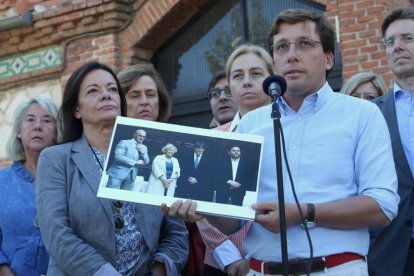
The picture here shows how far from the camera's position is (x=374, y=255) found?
3855mm

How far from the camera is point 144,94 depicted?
5.02 metres

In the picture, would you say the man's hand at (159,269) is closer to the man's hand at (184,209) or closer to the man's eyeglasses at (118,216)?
the man's eyeglasses at (118,216)

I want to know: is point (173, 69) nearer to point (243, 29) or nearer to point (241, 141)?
point (243, 29)

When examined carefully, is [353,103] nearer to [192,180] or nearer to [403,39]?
[192,180]

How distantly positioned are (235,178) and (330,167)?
42cm

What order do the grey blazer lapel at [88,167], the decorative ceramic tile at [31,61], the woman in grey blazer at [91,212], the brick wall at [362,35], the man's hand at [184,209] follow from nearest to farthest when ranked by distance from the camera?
the man's hand at [184,209], the woman in grey blazer at [91,212], the grey blazer lapel at [88,167], the brick wall at [362,35], the decorative ceramic tile at [31,61]

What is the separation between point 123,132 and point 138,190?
0.30 metres

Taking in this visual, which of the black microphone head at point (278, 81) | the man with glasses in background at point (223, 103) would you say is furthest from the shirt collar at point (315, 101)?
the man with glasses in background at point (223, 103)

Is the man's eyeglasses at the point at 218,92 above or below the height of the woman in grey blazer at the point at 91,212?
above

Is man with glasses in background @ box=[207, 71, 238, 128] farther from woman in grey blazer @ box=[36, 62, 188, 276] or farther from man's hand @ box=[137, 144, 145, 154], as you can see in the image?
man's hand @ box=[137, 144, 145, 154]

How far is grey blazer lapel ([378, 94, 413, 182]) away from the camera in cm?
391

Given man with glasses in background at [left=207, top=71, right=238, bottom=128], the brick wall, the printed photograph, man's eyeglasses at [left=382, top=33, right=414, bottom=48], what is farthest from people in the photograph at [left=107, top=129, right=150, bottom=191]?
the brick wall

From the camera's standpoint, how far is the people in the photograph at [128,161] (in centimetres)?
323

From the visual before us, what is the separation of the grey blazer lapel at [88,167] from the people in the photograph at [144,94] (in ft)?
3.63
